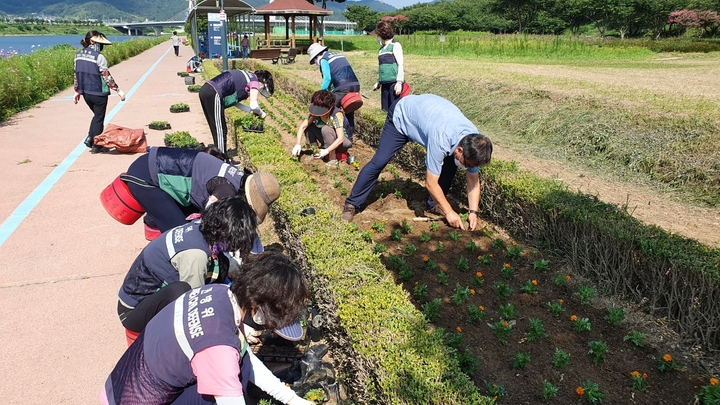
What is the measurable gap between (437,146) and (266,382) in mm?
2551

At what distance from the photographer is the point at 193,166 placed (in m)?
3.39

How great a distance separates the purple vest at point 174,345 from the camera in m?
1.88

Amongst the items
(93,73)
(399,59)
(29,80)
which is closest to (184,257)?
(399,59)

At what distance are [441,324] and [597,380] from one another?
1.05 metres

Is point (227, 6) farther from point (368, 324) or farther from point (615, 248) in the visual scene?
point (368, 324)

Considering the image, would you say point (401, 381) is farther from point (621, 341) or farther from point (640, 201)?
point (640, 201)

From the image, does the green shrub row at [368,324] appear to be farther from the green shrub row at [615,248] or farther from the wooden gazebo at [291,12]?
the wooden gazebo at [291,12]

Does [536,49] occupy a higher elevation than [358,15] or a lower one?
lower

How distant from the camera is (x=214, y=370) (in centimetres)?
186

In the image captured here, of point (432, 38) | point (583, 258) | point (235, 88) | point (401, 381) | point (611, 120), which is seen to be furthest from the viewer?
point (432, 38)

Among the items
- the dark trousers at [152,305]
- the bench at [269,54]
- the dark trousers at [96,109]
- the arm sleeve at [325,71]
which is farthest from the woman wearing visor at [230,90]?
the bench at [269,54]

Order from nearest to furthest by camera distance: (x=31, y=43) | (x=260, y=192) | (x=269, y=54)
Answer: (x=260, y=192) < (x=269, y=54) < (x=31, y=43)

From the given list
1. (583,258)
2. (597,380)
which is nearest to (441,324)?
(597,380)

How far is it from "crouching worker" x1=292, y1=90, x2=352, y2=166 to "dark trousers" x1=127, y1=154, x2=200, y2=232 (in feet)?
Answer: 10.2
